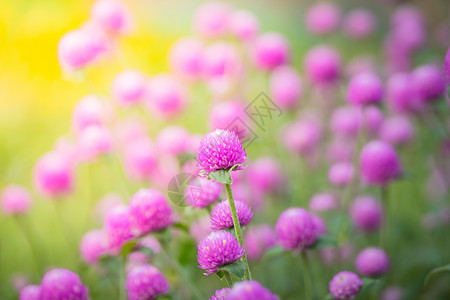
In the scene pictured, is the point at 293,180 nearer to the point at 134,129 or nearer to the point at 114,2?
the point at 134,129

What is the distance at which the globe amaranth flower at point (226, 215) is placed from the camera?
107 centimetres

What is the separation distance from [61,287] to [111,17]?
1.38m

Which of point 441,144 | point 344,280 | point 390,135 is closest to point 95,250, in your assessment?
point 344,280

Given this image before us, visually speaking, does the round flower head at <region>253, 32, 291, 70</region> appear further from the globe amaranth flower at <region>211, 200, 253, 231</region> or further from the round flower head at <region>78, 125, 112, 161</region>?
the globe amaranth flower at <region>211, 200, 253, 231</region>

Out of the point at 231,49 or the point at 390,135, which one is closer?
the point at 390,135

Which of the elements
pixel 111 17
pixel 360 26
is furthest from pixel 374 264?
pixel 360 26

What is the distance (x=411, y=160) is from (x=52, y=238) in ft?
7.59

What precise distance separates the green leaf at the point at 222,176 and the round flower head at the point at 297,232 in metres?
0.33

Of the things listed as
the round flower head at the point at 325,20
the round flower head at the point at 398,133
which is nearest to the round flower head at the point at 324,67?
the round flower head at the point at 398,133

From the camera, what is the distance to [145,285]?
1218 mm

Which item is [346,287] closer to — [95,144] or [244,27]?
[95,144]

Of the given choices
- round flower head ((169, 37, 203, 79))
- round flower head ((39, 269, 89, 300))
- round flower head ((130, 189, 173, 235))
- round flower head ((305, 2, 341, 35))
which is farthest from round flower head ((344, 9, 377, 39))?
round flower head ((39, 269, 89, 300))

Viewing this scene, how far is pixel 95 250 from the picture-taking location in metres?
1.73

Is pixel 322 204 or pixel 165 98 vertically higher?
pixel 165 98
